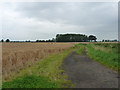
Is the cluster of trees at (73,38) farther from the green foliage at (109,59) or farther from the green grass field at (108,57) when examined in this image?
the green foliage at (109,59)

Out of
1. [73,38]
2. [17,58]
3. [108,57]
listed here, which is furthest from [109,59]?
[73,38]

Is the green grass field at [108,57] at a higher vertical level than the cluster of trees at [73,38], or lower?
lower

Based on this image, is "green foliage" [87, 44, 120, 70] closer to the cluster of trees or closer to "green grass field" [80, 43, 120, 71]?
"green grass field" [80, 43, 120, 71]

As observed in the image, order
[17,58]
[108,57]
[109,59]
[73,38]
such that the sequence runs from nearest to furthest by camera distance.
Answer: [109,59] → [17,58] → [108,57] → [73,38]

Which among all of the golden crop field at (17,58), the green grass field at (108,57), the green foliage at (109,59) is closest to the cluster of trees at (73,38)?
the golden crop field at (17,58)

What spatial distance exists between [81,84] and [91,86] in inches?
20.4

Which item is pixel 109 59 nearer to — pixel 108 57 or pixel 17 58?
pixel 108 57

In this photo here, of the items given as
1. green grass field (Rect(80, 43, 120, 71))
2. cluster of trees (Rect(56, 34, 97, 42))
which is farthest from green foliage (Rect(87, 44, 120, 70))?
cluster of trees (Rect(56, 34, 97, 42))

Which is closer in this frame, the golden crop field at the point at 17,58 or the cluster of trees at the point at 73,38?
the golden crop field at the point at 17,58

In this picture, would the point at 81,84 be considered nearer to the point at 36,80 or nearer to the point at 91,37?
the point at 36,80

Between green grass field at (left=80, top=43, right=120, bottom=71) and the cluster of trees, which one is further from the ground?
the cluster of trees

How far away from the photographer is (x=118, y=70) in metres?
10.9

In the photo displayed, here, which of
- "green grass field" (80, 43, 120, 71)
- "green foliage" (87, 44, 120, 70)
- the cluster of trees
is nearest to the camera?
"green foliage" (87, 44, 120, 70)

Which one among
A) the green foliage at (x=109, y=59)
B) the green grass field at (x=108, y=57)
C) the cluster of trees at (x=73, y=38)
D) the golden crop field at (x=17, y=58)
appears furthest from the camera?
the cluster of trees at (x=73, y=38)
